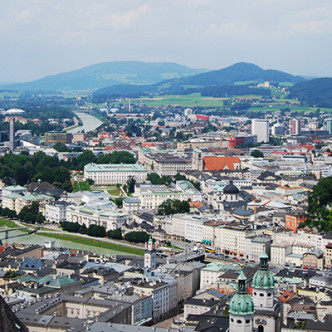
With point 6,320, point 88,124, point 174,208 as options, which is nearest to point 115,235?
point 174,208

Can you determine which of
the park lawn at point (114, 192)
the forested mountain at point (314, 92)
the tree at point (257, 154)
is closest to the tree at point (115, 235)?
the park lawn at point (114, 192)

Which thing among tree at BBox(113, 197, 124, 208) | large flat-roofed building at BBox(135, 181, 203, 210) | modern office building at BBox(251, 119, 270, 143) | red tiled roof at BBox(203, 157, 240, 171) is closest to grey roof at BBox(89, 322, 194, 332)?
large flat-roofed building at BBox(135, 181, 203, 210)

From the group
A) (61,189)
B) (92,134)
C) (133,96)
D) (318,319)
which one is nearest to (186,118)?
(92,134)

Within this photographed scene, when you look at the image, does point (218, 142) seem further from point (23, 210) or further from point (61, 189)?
point (23, 210)

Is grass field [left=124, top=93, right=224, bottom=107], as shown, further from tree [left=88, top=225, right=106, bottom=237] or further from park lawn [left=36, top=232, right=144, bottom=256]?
park lawn [left=36, top=232, right=144, bottom=256]

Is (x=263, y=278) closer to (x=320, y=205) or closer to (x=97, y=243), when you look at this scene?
(x=97, y=243)

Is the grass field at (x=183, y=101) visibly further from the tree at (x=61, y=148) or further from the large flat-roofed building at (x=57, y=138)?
the tree at (x=61, y=148)

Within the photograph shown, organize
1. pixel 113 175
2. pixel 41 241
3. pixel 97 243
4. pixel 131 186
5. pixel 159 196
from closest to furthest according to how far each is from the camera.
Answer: pixel 97 243 < pixel 41 241 < pixel 159 196 < pixel 131 186 < pixel 113 175
